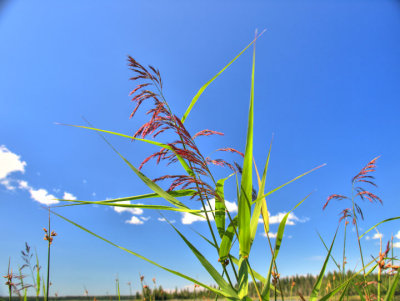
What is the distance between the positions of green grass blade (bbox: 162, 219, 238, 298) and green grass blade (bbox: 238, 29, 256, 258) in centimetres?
17

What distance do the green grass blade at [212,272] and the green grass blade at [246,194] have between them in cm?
17

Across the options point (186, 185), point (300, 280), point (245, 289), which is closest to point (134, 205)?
point (186, 185)

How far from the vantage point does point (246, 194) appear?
4.50 ft

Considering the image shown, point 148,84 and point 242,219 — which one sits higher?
point 148,84

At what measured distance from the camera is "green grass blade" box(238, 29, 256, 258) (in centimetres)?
130

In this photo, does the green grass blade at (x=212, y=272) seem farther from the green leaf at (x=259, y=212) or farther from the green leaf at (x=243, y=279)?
the green leaf at (x=259, y=212)

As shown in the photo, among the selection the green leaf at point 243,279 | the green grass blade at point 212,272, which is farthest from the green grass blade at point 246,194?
the green grass blade at point 212,272

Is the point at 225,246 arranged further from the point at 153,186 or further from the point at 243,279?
the point at 153,186

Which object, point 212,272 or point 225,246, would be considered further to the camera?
point 225,246

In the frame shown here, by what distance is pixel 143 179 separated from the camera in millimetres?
1350

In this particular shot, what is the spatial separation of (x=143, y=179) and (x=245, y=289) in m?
0.75

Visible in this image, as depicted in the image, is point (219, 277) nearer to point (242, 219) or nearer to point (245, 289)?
Answer: point (245, 289)

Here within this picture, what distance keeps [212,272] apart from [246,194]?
0.42 metres

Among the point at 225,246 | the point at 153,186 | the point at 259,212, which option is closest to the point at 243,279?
the point at 225,246
